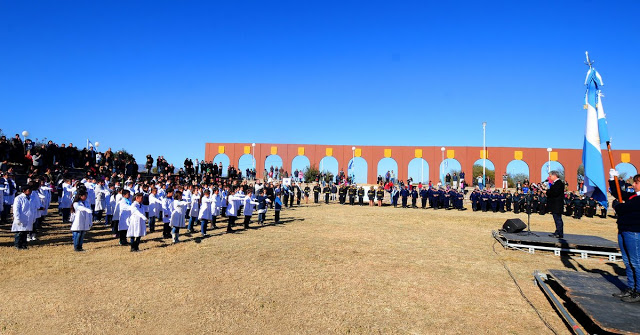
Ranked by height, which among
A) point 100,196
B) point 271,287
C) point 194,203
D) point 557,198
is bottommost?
point 271,287

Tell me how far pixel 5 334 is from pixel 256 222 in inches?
497

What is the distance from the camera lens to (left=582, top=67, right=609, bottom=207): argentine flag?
9211 millimetres

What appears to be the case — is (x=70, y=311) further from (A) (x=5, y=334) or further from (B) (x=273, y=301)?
(B) (x=273, y=301)

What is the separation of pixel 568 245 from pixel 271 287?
9004mm

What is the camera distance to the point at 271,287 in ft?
23.5

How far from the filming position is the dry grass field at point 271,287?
5473mm

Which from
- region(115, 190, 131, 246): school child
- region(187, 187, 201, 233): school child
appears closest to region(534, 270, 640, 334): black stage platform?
region(115, 190, 131, 246): school child

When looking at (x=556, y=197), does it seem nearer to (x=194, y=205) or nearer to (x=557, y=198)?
(x=557, y=198)

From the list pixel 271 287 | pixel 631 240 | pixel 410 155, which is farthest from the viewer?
pixel 410 155

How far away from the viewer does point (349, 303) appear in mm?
6359

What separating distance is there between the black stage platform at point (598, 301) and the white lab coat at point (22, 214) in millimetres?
12803

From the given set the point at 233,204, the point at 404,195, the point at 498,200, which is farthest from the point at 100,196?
the point at 498,200

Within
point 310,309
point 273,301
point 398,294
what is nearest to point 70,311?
point 273,301

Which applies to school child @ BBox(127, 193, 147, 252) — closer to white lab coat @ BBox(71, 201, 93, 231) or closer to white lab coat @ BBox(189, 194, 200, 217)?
white lab coat @ BBox(71, 201, 93, 231)
